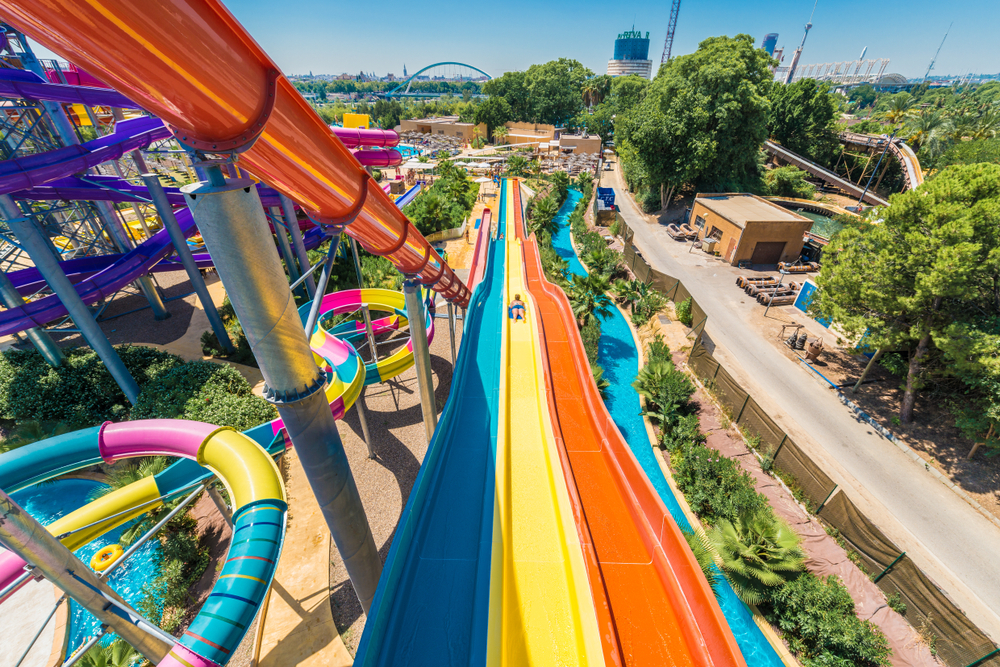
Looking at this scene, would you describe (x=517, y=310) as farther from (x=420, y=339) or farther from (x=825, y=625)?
(x=825, y=625)

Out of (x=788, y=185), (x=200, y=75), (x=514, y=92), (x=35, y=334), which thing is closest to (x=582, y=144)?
(x=788, y=185)

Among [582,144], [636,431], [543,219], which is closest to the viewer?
[636,431]

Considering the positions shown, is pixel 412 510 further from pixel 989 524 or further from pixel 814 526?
pixel 989 524

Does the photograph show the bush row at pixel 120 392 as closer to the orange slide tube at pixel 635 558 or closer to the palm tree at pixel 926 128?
the orange slide tube at pixel 635 558

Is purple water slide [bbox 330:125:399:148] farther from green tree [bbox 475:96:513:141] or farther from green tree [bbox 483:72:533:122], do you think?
green tree [bbox 483:72:533:122]

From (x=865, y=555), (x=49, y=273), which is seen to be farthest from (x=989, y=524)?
(x=49, y=273)

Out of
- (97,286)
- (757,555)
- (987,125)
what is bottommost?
(757,555)
